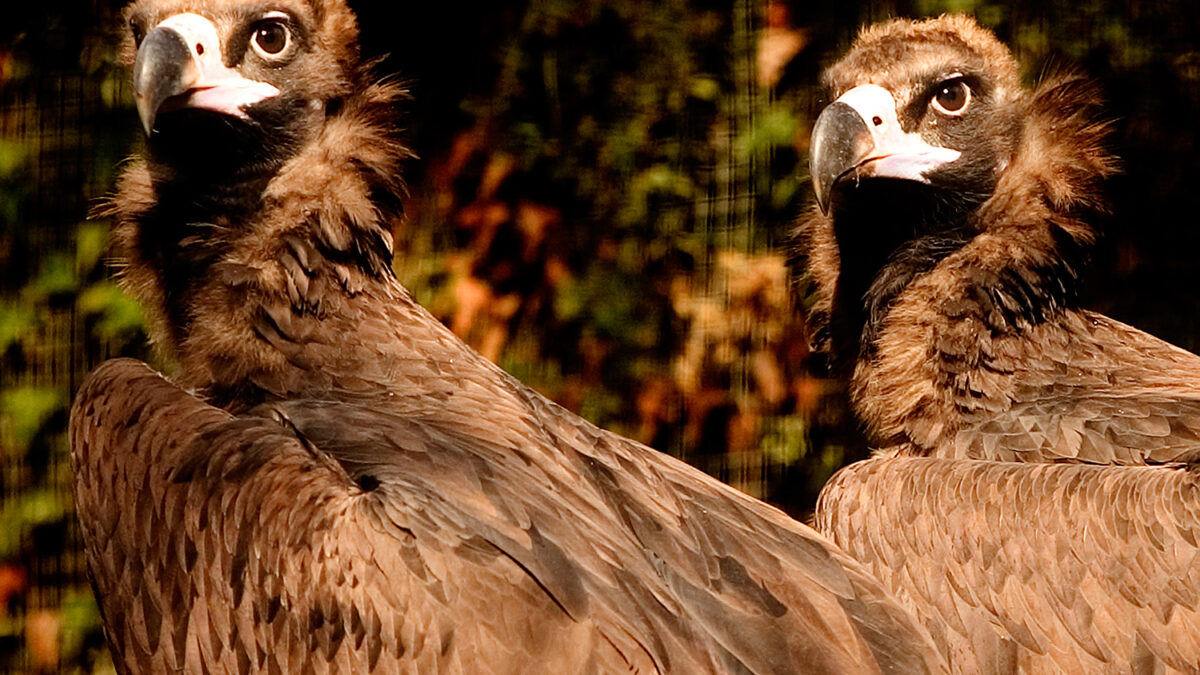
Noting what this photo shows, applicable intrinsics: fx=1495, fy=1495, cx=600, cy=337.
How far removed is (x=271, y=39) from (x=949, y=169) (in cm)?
173

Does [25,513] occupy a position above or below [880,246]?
below

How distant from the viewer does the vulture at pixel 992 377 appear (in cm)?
288

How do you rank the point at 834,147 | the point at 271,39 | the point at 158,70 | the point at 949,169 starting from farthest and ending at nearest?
the point at 949,169 < the point at 834,147 < the point at 271,39 < the point at 158,70

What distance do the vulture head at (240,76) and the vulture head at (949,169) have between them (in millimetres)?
Answer: 1194

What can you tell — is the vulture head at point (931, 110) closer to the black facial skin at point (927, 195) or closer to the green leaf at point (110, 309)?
the black facial skin at point (927, 195)

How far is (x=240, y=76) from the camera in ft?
10.3

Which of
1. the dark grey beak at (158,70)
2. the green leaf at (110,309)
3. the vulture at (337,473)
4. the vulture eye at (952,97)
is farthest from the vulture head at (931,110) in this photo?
the green leaf at (110,309)

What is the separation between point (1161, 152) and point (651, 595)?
3.44 m

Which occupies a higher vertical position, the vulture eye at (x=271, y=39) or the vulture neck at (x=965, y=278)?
the vulture eye at (x=271, y=39)

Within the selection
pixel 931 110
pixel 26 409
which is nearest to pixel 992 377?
pixel 931 110

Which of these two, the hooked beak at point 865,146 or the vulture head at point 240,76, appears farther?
the hooked beak at point 865,146

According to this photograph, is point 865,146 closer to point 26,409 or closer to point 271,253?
point 271,253

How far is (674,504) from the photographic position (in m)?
2.84

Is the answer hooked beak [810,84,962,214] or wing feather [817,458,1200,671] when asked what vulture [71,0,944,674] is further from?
hooked beak [810,84,962,214]
